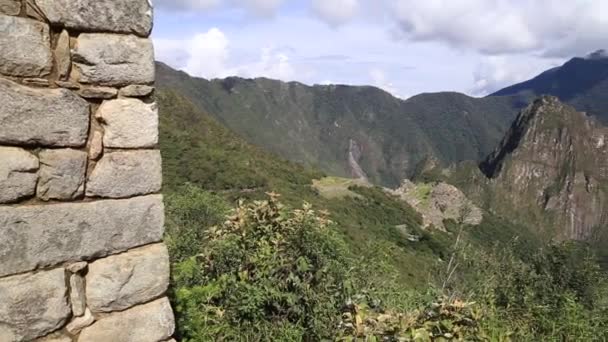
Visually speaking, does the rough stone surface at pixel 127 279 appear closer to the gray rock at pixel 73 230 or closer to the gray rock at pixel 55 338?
the gray rock at pixel 73 230

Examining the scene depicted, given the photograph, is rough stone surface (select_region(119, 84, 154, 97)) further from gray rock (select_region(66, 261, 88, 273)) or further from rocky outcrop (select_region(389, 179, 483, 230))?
rocky outcrop (select_region(389, 179, 483, 230))

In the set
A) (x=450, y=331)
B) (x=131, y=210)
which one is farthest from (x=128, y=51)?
(x=450, y=331)

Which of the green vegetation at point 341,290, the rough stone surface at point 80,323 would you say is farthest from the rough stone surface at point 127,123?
the green vegetation at point 341,290

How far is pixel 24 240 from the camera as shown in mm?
2566

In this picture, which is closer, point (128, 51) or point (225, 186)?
point (128, 51)

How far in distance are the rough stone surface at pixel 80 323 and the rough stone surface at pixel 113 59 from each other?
1115mm

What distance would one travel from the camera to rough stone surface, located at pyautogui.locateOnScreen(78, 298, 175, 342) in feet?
9.31

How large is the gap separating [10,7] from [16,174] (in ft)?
2.40

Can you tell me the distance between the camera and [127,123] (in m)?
2.92

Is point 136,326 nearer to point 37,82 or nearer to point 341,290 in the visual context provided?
point 37,82

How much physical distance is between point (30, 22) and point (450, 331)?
14.4 ft

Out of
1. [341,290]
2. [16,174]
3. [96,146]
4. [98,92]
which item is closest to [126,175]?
[96,146]

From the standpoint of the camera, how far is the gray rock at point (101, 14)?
269cm

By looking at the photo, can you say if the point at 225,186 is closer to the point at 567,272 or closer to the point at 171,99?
the point at 171,99
